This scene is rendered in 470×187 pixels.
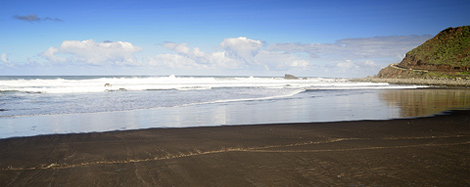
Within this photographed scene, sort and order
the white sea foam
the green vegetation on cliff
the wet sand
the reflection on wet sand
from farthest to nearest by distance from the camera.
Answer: the green vegetation on cliff → the white sea foam → the reflection on wet sand → the wet sand

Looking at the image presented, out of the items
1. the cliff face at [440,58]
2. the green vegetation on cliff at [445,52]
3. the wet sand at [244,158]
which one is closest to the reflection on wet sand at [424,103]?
the wet sand at [244,158]

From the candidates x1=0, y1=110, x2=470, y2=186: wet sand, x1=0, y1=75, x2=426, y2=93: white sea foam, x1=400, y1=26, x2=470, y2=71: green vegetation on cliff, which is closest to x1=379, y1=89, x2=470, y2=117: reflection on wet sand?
x1=0, y1=110, x2=470, y2=186: wet sand

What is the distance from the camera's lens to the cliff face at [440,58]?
6001 centimetres

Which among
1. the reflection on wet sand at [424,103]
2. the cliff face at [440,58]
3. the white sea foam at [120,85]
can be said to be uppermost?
the cliff face at [440,58]

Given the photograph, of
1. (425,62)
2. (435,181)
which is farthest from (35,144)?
(425,62)

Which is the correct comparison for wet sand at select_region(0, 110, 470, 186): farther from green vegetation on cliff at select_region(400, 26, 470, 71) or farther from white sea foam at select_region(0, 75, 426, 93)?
green vegetation on cliff at select_region(400, 26, 470, 71)

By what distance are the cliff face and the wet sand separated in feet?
197

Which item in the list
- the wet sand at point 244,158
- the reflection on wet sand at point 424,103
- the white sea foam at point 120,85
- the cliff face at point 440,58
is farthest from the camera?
the cliff face at point 440,58

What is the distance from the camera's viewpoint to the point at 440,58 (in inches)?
2697

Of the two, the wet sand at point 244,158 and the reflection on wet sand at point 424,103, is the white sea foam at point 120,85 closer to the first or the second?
the reflection on wet sand at point 424,103

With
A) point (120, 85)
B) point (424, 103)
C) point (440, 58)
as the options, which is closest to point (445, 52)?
point (440, 58)

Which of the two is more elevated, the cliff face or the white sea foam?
the cliff face

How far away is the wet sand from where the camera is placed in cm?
430

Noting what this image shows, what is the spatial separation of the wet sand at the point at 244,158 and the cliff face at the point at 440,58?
6004 cm
